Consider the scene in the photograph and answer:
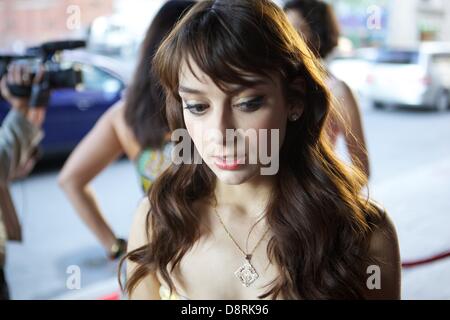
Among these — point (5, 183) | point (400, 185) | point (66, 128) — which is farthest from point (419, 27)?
point (5, 183)

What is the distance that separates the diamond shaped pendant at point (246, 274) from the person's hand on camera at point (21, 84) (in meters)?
0.88

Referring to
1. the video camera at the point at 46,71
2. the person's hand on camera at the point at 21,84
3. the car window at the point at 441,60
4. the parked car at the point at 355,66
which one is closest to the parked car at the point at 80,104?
the video camera at the point at 46,71

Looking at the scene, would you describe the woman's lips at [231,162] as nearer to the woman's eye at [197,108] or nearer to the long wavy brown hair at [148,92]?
the woman's eye at [197,108]

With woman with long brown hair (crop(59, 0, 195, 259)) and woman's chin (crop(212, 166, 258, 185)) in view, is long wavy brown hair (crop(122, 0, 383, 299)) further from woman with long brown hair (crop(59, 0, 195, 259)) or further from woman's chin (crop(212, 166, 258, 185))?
woman with long brown hair (crop(59, 0, 195, 259))

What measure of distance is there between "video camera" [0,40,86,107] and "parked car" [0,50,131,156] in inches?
120

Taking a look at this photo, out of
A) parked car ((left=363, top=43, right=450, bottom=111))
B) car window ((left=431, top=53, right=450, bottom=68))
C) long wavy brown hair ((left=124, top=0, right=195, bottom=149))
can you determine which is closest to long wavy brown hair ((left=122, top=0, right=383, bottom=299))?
long wavy brown hair ((left=124, top=0, right=195, bottom=149))

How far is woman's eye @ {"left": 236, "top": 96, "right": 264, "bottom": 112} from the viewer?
2.61 feet

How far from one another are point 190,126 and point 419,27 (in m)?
11.4

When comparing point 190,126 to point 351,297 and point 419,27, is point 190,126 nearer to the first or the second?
point 351,297

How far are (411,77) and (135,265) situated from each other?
25.8ft

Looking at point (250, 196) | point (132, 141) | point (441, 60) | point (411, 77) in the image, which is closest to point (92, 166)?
point (132, 141)

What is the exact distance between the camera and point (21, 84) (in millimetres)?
1549

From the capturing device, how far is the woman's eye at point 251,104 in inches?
31.4

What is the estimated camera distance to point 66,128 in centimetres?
491
